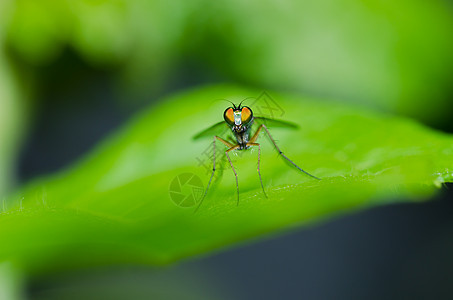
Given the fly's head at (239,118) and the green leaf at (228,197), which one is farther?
the fly's head at (239,118)

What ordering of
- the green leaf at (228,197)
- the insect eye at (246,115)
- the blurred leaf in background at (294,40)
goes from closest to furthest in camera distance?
the green leaf at (228,197) < the insect eye at (246,115) < the blurred leaf in background at (294,40)

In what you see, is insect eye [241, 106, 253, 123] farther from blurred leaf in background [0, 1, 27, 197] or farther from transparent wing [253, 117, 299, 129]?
blurred leaf in background [0, 1, 27, 197]

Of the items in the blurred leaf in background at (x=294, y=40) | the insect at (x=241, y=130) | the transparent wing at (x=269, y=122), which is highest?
the blurred leaf in background at (x=294, y=40)

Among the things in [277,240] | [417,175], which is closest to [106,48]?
[277,240]

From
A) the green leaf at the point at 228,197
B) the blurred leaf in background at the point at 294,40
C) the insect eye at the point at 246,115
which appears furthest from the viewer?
the blurred leaf in background at the point at 294,40

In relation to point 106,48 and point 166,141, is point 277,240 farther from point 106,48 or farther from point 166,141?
point 106,48

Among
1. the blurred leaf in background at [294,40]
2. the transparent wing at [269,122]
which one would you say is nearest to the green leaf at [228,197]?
the transparent wing at [269,122]

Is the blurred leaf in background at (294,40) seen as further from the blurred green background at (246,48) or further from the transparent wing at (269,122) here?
the transparent wing at (269,122)

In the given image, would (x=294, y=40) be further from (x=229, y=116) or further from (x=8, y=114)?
(x=8, y=114)
